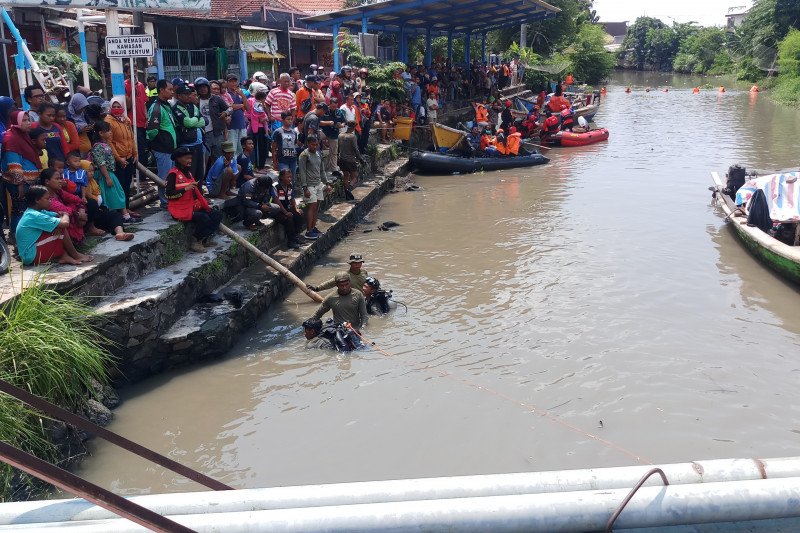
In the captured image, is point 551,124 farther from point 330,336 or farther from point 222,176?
point 330,336

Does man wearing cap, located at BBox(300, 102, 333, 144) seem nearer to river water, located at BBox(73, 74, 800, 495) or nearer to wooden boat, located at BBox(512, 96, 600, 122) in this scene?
river water, located at BBox(73, 74, 800, 495)

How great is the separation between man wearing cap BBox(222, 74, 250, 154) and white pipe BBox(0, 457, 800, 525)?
8.61 meters

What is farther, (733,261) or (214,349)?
(733,261)

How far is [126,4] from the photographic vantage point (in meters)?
8.40

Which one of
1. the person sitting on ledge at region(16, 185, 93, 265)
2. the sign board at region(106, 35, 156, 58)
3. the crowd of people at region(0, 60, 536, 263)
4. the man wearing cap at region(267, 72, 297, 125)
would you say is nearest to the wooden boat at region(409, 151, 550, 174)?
the crowd of people at region(0, 60, 536, 263)

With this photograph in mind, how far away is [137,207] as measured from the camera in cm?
927

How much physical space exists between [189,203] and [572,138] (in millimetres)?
17868

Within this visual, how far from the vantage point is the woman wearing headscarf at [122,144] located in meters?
8.44

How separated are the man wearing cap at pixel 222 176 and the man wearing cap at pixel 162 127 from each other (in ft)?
2.85

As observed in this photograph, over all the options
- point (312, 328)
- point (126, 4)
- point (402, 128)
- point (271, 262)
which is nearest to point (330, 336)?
point (312, 328)

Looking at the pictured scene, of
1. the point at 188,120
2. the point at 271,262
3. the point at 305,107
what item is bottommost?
the point at 271,262

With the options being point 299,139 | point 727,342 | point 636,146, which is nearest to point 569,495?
point 727,342

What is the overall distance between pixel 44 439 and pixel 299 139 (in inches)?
288

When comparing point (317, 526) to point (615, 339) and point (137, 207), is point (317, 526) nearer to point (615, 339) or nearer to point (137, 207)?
point (615, 339)
